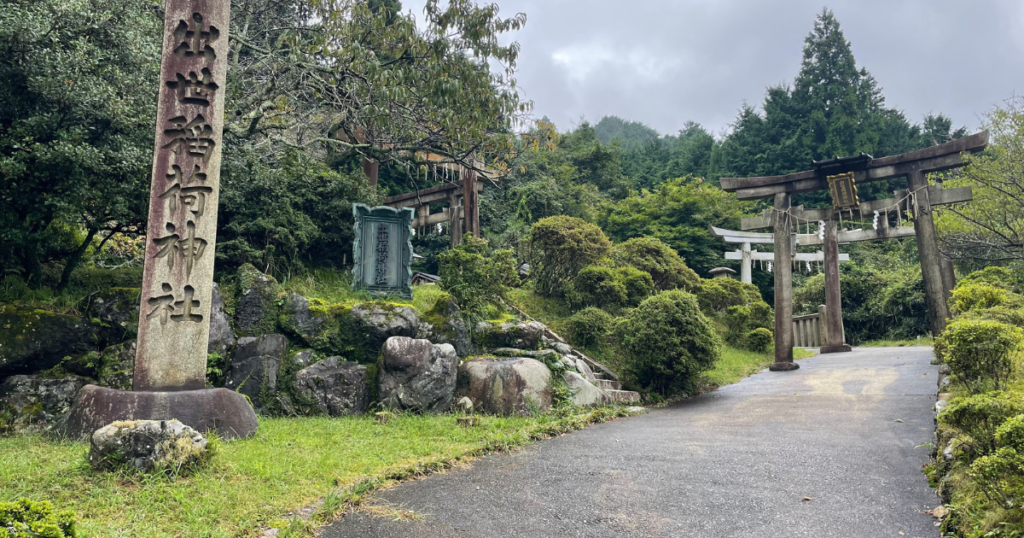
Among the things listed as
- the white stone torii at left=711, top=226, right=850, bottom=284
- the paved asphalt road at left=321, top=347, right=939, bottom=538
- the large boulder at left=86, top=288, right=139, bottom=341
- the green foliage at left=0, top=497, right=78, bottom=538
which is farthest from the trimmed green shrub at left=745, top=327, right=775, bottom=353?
the green foliage at left=0, top=497, right=78, bottom=538

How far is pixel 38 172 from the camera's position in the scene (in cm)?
640

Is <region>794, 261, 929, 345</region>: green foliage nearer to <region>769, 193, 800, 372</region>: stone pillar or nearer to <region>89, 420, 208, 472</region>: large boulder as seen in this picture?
<region>769, 193, 800, 372</region>: stone pillar

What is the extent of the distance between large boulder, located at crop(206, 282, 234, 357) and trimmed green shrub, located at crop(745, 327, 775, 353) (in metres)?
13.7

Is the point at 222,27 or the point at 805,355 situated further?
the point at 805,355

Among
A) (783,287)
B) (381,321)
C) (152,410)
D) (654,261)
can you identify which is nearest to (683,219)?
(654,261)

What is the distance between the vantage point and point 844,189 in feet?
46.6

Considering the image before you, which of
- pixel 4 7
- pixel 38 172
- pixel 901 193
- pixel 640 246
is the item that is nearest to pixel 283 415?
pixel 38 172

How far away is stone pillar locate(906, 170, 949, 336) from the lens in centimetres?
1223

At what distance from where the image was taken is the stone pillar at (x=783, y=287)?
13352 millimetres

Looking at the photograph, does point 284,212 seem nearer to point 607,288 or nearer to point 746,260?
point 607,288

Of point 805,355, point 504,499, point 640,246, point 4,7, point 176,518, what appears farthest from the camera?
point 805,355

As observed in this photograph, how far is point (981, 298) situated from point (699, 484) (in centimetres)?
806

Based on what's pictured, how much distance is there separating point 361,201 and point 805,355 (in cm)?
1258

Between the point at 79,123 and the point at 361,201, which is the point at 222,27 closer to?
the point at 79,123
